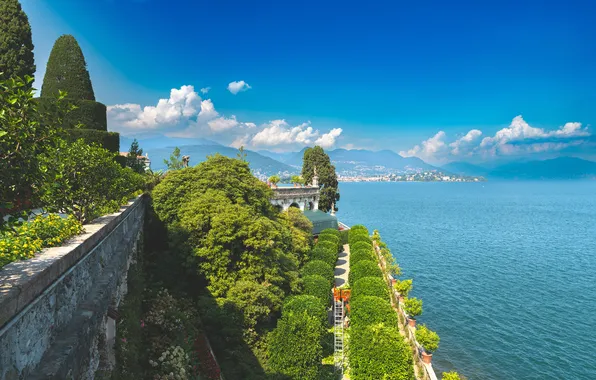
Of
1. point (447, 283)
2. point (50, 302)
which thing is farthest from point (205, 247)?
point (447, 283)

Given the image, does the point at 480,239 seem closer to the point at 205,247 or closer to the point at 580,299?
the point at 580,299

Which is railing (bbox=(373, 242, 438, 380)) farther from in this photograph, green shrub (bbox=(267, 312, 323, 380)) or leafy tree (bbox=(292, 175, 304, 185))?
leafy tree (bbox=(292, 175, 304, 185))

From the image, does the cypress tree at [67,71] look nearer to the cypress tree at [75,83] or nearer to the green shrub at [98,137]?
the cypress tree at [75,83]

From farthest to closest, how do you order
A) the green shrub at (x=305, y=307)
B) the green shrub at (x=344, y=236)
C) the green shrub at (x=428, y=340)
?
the green shrub at (x=344, y=236) → the green shrub at (x=305, y=307) → the green shrub at (x=428, y=340)

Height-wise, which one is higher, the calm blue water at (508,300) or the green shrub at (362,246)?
the green shrub at (362,246)

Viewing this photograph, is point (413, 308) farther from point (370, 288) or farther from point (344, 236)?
point (344, 236)

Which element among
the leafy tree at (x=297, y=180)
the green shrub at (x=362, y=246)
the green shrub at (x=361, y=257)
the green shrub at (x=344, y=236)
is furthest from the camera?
the leafy tree at (x=297, y=180)

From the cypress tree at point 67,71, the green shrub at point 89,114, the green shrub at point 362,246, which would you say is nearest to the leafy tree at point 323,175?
the green shrub at point 362,246
